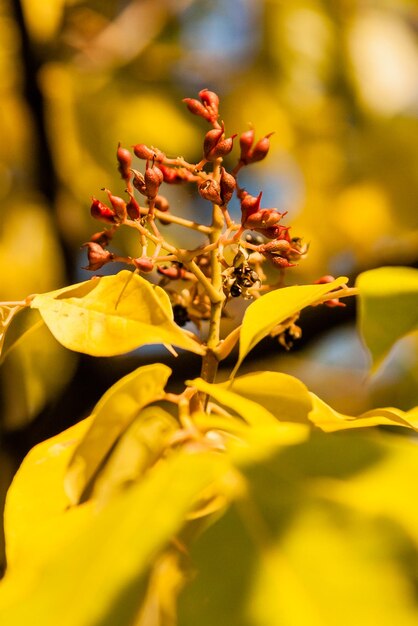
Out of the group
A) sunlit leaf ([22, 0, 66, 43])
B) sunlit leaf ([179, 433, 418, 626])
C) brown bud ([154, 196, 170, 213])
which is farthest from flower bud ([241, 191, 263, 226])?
sunlit leaf ([22, 0, 66, 43])

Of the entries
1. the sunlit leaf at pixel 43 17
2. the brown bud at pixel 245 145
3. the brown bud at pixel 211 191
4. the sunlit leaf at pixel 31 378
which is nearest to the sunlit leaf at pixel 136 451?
the brown bud at pixel 211 191

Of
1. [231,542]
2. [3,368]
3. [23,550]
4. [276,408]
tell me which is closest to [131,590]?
[231,542]

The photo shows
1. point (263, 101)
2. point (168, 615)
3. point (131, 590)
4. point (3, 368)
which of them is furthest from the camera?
point (263, 101)

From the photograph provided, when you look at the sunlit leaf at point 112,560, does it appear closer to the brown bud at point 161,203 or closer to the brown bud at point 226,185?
the brown bud at point 226,185

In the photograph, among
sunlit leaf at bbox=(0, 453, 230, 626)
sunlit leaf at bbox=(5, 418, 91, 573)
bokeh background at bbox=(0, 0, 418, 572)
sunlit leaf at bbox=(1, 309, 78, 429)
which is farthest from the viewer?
bokeh background at bbox=(0, 0, 418, 572)

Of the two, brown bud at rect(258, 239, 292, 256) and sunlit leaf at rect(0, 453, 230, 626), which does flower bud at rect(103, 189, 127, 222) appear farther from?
sunlit leaf at rect(0, 453, 230, 626)

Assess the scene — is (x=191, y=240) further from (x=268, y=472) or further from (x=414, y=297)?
(x=268, y=472)
